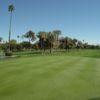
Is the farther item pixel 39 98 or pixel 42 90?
pixel 42 90

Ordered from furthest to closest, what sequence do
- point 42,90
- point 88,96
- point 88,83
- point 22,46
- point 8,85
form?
point 22,46 < point 88,83 < point 8,85 < point 42,90 < point 88,96

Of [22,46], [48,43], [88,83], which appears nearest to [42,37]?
[48,43]

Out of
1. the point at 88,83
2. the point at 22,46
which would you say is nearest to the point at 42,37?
the point at 22,46

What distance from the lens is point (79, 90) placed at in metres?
12.8

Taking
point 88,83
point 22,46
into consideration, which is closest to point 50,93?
point 88,83

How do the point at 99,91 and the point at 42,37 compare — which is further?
the point at 42,37

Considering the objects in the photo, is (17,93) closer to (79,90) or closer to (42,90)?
(42,90)

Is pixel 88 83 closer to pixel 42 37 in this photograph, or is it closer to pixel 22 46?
pixel 42 37

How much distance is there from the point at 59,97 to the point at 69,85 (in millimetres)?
3112

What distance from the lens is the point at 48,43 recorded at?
130000 mm

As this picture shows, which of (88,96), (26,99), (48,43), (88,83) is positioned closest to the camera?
(26,99)

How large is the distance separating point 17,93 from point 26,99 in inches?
49.5

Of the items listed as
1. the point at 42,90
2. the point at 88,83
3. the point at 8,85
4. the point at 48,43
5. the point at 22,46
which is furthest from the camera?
the point at 22,46

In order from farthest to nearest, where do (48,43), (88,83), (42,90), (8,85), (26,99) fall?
1. (48,43)
2. (88,83)
3. (8,85)
4. (42,90)
5. (26,99)
